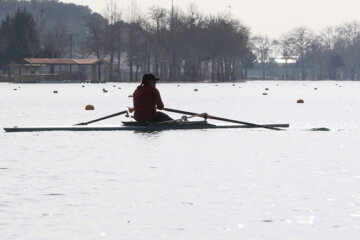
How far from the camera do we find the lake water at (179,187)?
11.6 metres

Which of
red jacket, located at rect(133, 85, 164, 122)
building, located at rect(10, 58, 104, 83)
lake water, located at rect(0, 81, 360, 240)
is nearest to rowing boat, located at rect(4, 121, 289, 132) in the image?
red jacket, located at rect(133, 85, 164, 122)

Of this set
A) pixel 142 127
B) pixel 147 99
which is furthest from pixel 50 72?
pixel 147 99

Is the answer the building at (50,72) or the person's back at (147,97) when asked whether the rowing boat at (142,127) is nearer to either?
the person's back at (147,97)

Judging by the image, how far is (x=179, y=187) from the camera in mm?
15453

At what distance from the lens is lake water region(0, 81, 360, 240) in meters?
11.6

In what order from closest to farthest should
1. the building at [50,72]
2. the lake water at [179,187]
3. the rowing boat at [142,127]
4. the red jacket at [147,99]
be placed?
the lake water at [179,187], the red jacket at [147,99], the rowing boat at [142,127], the building at [50,72]

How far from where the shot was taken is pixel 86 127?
96.5 feet

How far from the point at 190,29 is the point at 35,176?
144 meters

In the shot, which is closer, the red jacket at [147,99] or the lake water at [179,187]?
the lake water at [179,187]

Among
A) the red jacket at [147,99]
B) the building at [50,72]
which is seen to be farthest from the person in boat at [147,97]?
the building at [50,72]

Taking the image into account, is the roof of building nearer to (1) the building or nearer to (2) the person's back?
(1) the building

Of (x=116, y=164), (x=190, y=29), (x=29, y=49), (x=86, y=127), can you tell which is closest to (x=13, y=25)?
(x=29, y=49)

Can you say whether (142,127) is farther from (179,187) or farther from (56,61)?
(56,61)

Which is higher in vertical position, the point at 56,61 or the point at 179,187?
the point at 56,61
